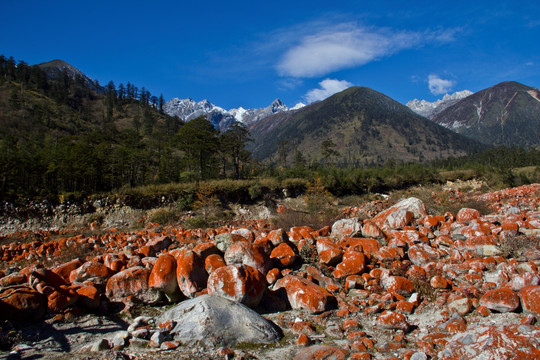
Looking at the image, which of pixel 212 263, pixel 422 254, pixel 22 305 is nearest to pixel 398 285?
pixel 422 254

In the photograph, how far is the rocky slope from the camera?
4.07 metres

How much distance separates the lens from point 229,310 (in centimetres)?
484

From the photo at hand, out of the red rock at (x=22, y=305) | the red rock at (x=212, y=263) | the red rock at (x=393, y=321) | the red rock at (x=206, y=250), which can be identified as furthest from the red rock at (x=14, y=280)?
the red rock at (x=393, y=321)

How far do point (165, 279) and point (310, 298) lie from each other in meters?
2.94

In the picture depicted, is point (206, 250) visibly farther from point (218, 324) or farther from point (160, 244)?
point (160, 244)

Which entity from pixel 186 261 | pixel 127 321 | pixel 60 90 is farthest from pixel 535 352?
pixel 60 90

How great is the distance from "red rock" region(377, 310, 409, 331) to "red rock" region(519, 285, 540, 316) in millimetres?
1750

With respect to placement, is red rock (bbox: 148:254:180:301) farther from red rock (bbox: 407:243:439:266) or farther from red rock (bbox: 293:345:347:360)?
red rock (bbox: 407:243:439:266)

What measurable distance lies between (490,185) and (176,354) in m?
36.2

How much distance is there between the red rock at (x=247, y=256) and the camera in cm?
672

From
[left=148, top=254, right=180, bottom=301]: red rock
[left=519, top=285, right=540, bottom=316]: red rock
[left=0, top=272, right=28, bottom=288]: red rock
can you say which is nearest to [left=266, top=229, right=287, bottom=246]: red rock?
[left=148, top=254, right=180, bottom=301]: red rock

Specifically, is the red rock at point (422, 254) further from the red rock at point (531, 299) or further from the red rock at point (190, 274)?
the red rock at point (190, 274)

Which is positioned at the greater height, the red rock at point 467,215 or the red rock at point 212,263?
the red rock at point 467,215

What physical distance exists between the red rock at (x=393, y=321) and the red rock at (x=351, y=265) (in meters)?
1.75
